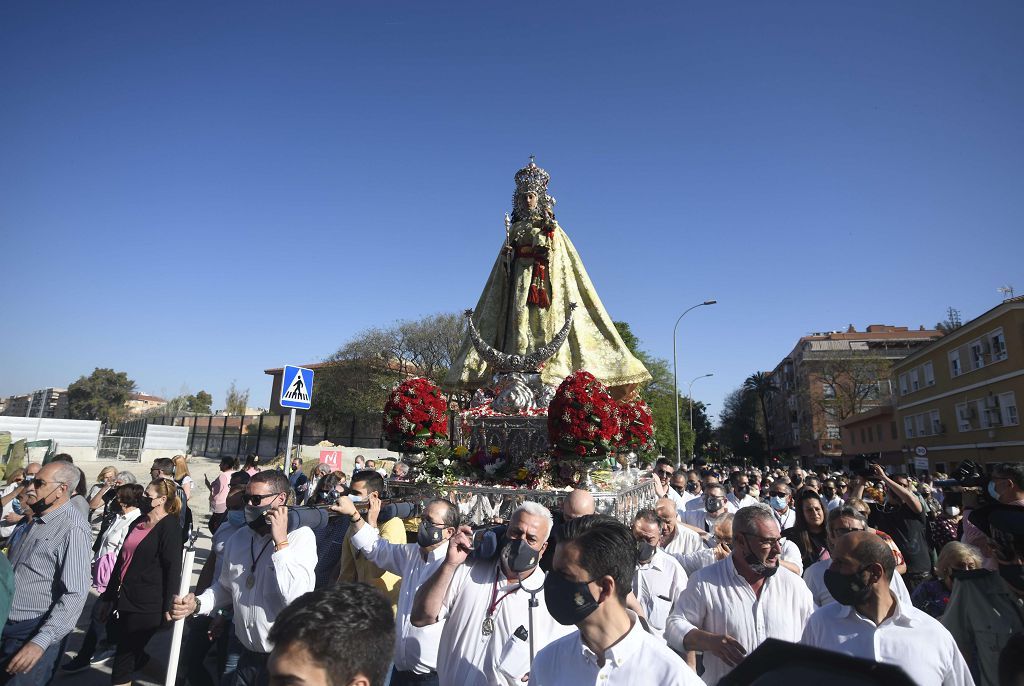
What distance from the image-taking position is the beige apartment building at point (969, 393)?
2458cm

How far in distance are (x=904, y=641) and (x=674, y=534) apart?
8.52 feet

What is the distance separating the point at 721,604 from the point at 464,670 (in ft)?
4.74

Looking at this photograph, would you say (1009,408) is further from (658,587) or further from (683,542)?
(658,587)

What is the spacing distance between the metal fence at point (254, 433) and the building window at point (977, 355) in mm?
29919

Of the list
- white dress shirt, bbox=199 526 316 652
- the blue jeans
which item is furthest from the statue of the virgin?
the blue jeans

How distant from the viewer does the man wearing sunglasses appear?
3652 mm

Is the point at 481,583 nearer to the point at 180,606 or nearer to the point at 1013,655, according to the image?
the point at 180,606

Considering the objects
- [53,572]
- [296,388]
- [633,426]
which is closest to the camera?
[53,572]

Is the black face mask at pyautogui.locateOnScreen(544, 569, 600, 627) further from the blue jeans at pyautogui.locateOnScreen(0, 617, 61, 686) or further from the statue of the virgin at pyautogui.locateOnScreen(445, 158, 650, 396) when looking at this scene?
the statue of the virgin at pyautogui.locateOnScreen(445, 158, 650, 396)

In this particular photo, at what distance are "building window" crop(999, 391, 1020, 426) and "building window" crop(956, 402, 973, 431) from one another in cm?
267

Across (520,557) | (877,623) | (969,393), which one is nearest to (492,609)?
(520,557)

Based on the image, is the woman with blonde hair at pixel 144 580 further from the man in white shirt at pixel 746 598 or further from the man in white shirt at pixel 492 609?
the man in white shirt at pixel 746 598

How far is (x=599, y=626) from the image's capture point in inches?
84.5

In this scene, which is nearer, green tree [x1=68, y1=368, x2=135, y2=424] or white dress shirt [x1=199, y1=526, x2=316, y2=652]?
white dress shirt [x1=199, y1=526, x2=316, y2=652]
